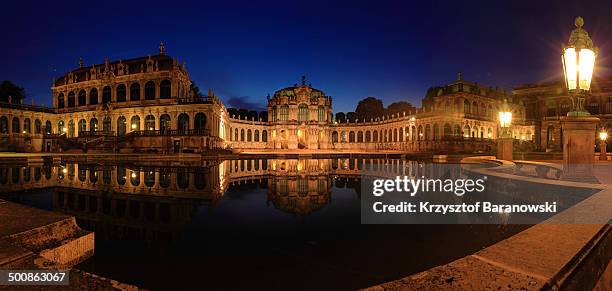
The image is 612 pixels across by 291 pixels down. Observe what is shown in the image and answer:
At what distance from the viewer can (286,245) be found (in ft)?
15.3

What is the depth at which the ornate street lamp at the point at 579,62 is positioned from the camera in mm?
6422

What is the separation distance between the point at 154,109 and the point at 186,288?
144 ft

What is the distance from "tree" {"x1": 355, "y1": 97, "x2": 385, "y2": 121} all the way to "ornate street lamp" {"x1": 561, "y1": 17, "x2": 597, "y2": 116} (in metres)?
94.5

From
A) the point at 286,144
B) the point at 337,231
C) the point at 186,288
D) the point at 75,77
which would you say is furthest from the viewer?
the point at 286,144

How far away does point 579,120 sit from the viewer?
21.4 feet

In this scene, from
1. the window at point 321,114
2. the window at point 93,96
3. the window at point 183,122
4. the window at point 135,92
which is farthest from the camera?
the window at point 321,114

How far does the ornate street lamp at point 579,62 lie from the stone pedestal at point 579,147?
35cm

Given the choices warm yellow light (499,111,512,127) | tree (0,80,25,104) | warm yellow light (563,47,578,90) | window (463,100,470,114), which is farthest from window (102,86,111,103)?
window (463,100,470,114)

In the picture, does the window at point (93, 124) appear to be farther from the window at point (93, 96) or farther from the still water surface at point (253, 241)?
the still water surface at point (253, 241)

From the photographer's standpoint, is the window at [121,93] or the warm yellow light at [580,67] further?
the window at [121,93]

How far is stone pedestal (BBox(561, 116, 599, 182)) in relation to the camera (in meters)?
6.36

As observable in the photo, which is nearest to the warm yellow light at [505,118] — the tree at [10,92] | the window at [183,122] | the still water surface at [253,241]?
the still water surface at [253,241]

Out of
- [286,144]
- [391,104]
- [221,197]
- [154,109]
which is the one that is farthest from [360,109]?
[221,197]

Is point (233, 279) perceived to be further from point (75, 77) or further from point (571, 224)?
point (75, 77)
